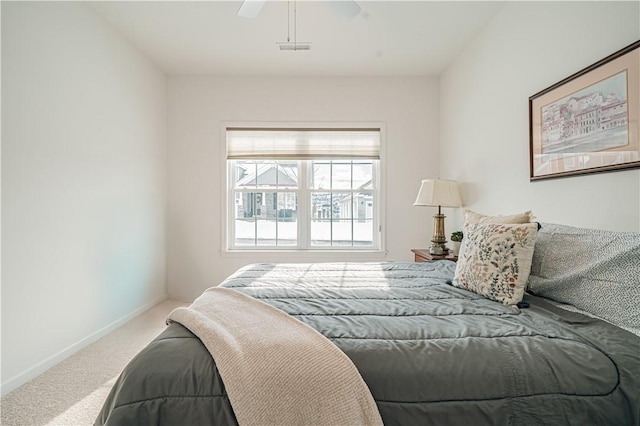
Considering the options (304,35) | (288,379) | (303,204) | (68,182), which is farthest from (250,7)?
(303,204)

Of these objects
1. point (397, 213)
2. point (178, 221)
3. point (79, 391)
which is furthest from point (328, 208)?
point (79, 391)

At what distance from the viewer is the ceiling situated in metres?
2.62

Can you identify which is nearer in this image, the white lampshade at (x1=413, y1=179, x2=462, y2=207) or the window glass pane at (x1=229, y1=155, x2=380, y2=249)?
the white lampshade at (x1=413, y1=179, x2=462, y2=207)

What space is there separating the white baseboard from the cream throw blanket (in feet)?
5.97

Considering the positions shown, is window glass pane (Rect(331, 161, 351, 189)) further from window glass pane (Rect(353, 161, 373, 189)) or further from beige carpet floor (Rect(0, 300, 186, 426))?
beige carpet floor (Rect(0, 300, 186, 426))

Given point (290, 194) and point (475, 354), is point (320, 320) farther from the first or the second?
point (290, 194)

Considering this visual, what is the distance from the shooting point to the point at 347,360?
95 centimetres

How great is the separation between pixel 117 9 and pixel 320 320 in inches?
117

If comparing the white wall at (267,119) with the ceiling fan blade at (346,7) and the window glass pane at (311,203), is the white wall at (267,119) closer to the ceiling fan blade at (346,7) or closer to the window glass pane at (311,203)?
the window glass pane at (311,203)

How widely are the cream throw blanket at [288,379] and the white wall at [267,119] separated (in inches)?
115

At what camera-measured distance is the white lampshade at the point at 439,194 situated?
3.09 meters

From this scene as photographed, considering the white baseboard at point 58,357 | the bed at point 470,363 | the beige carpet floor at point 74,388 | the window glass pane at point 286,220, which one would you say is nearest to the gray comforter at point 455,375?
the bed at point 470,363

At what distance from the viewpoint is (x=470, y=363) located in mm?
964

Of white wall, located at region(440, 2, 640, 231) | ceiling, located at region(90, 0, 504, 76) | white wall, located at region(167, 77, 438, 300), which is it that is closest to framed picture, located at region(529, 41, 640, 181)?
white wall, located at region(440, 2, 640, 231)
